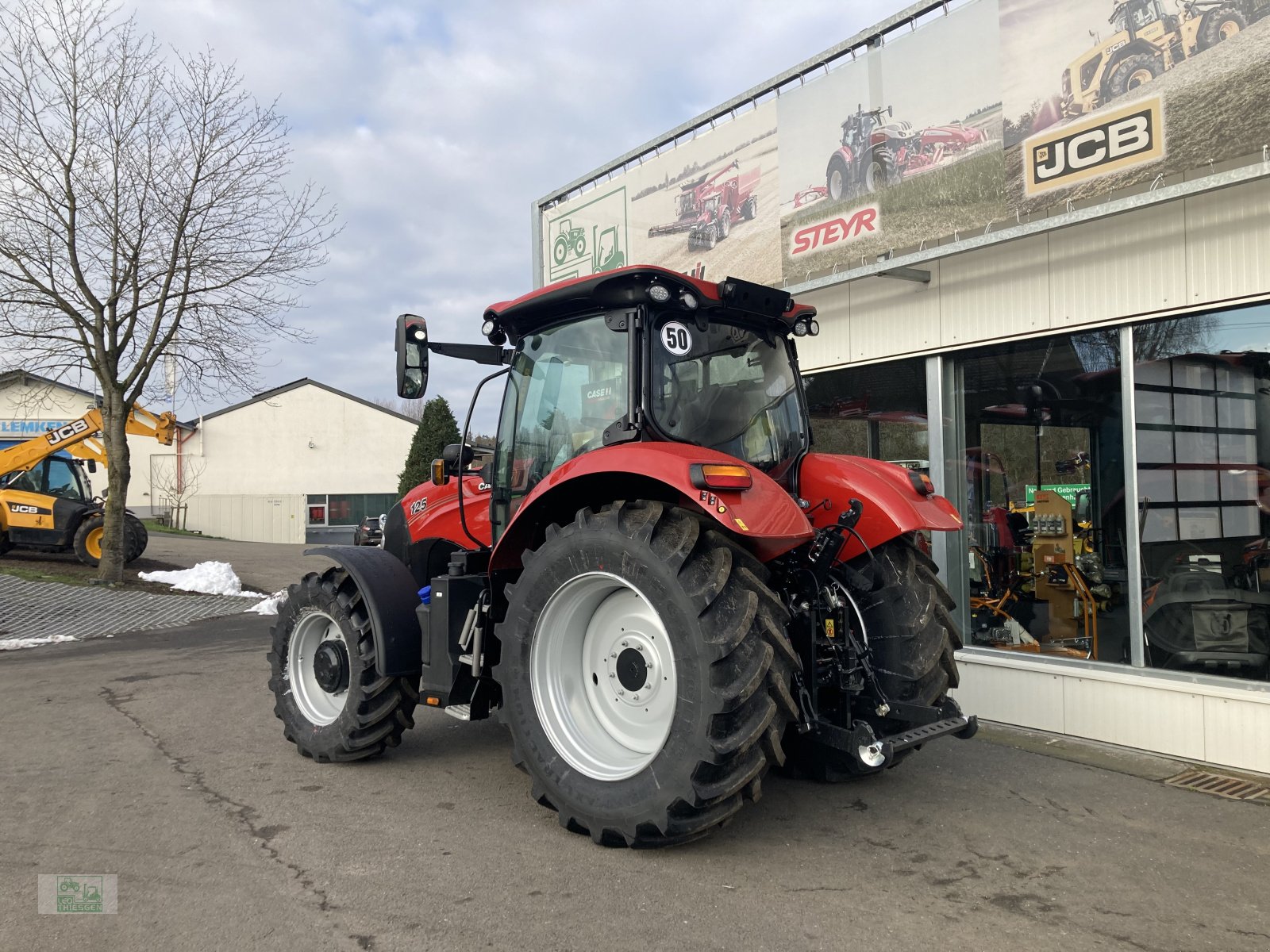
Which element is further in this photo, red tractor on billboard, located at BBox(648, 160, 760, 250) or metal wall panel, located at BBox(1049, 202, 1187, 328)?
red tractor on billboard, located at BBox(648, 160, 760, 250)

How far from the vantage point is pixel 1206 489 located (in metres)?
5.87

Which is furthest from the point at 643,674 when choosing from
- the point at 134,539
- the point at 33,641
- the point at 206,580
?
the point at 134,539

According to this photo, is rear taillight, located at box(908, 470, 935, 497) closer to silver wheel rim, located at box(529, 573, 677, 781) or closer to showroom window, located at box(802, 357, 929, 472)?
silver wheel rim, located at box(529, 573, 677, 781)

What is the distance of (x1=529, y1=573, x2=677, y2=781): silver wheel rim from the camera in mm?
4086

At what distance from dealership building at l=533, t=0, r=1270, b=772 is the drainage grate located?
182mm

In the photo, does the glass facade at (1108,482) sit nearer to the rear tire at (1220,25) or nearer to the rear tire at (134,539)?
the rear tire at (1220,25)

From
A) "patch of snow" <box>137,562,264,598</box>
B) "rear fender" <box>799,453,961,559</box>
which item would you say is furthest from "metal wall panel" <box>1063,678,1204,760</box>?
"patch of snow" <box>137,562,264,598</box>

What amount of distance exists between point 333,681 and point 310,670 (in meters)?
0.40

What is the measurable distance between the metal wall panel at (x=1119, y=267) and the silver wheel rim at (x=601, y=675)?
3755 mm

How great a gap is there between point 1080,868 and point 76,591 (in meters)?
13.4

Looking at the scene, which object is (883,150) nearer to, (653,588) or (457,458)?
(457,458)

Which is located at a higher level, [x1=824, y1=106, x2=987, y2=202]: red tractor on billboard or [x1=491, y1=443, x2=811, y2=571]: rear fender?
[x1=824, y1=106, x2=987, y2=202]: red tractor on billboard

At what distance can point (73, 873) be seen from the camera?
3.68 metres

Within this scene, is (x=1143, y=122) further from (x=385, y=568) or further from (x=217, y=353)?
(x=217, y=353)
